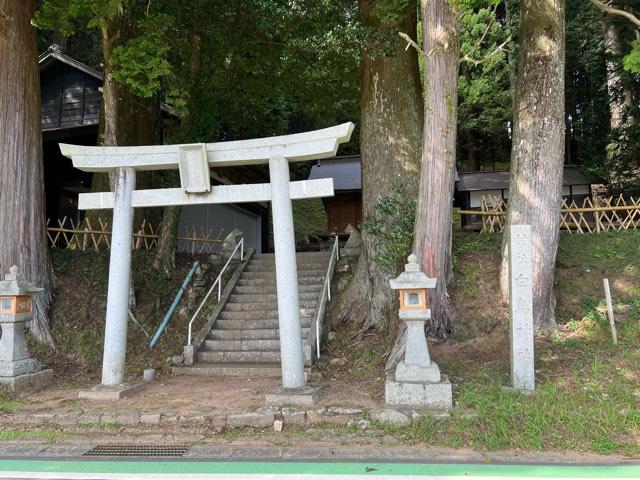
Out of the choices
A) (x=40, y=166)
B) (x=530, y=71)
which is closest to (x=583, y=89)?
(x=530, y=71)

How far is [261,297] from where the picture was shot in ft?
33.4

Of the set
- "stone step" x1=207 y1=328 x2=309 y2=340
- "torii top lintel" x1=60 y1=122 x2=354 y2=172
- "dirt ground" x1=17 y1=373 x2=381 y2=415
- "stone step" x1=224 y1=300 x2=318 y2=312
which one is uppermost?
"torii top lintel" x1=60 y1=122 x2=354 y2=172

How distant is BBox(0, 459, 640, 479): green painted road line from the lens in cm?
414

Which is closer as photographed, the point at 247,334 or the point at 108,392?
the point at 108,392

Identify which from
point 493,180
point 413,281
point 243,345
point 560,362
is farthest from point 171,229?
point 493,180

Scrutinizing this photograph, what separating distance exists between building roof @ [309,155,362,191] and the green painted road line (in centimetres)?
1532

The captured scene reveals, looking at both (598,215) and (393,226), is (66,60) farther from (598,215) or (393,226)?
(598,215)

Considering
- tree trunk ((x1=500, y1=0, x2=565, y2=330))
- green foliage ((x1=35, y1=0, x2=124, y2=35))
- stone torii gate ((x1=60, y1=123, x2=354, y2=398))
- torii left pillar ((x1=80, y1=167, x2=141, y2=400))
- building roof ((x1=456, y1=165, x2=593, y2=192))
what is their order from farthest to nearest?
building roof ((x1=456, y1=165, x2=593, y2=192)) → green foliage ((x1=35, y1=0, x2=124, y2=35)) → tree trunk ((x1=500, y1=0, x2=565, y2=330)) → torii left pillar ((x1=80, y1=167, x2=141, y2=400)) → stone torii gate ((x1=60, y1=123, x2=354, y2=398))

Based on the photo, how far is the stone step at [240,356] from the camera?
830 cm

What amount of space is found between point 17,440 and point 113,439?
1.12m

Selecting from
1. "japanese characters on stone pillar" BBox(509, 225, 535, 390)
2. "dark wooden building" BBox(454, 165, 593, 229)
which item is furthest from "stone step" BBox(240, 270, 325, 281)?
"dark wooden building" BBox(454, 165, 593, 229)

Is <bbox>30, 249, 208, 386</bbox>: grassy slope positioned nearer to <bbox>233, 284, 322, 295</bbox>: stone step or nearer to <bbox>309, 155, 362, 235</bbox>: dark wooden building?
<bbox>233, 284, 322, 295</bbox>: stone step

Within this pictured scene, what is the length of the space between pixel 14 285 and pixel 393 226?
6.27 metres

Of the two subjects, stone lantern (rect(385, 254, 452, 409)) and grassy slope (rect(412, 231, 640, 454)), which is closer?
grassy slope (rect(412, 231, 640, 454))
